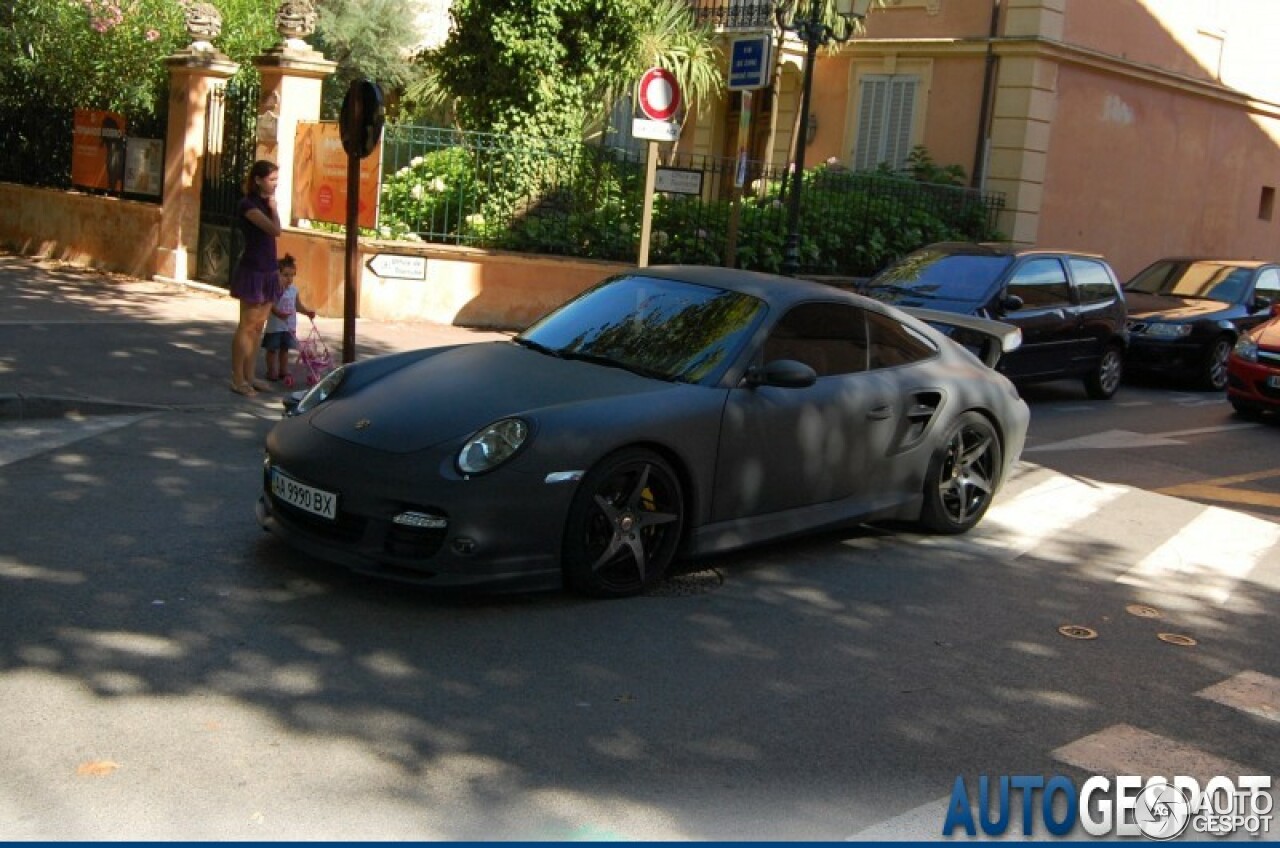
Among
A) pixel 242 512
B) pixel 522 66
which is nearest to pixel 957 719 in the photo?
pixel 242 512

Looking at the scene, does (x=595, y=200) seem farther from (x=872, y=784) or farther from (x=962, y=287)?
(x=872, y=784)

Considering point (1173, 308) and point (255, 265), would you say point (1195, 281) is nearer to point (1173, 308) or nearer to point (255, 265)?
point (1173, 308)

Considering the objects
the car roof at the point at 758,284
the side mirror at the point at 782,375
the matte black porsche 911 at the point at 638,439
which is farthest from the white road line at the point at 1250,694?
the car roof at the point at 758,284

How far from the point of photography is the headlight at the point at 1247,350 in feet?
48.9

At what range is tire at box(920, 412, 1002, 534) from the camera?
8.35 meters

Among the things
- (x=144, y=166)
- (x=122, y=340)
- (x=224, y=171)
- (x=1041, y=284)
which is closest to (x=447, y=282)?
(x=224, y=171)

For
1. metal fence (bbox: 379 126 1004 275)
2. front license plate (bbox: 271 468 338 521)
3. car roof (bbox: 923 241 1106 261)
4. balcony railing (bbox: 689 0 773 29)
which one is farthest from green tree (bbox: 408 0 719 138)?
front license plate (bbox: 271 468 338 521)

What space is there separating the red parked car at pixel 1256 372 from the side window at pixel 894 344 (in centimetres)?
765

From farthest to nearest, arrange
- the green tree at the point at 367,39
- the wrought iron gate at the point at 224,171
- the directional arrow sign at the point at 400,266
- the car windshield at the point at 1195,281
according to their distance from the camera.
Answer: the green tree at the point at 367,39
the car windshield at the point at 1195,281
the wrought iron gate at the point at 224,171
the directional arrow sign at the point at 400,266

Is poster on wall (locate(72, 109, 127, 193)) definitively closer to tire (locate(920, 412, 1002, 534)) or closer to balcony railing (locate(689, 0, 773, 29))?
balcony railing (locate(689, 0, 773, 29))

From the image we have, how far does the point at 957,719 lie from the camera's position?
5.56 meters

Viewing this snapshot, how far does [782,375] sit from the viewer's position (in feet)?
23.4

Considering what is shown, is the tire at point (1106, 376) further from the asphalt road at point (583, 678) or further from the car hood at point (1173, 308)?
the asphalt road at point (583, 678)

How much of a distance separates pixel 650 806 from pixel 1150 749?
2.01 metres
